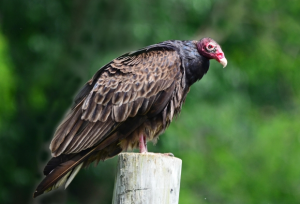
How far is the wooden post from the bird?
0.67 metres

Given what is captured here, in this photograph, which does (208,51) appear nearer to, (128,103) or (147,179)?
(128,103)

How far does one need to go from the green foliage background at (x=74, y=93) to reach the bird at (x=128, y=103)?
3230mm

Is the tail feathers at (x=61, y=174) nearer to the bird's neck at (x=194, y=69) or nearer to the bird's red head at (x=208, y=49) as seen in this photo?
the bird's neck at (x=194, y=69)

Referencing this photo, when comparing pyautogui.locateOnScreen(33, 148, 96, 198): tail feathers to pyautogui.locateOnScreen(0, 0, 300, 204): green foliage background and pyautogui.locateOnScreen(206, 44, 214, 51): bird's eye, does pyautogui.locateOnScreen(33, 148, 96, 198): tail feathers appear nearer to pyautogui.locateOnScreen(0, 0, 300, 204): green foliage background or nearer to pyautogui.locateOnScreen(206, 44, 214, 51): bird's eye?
pyautogui.locateOnScreen(206, 44, 214, 51): bird's eye

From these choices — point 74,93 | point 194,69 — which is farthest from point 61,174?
point 74,93

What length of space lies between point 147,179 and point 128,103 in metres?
1.03

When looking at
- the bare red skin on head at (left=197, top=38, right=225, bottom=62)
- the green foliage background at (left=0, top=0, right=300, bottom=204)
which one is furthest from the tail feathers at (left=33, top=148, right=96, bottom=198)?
the green foliage background at (left=0, top=0, right=300, bottom=204)

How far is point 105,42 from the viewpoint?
8.20m

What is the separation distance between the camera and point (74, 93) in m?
7.55

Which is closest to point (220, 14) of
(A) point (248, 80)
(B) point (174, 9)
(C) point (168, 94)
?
(B) point (174, 9)

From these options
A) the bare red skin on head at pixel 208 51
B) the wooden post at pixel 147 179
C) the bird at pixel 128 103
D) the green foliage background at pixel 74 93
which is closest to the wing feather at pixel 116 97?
the bird at pixel 128 103

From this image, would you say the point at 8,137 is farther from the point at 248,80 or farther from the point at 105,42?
the point at 248,80

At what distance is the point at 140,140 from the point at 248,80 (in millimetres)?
6898

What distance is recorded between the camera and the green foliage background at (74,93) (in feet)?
25.8
